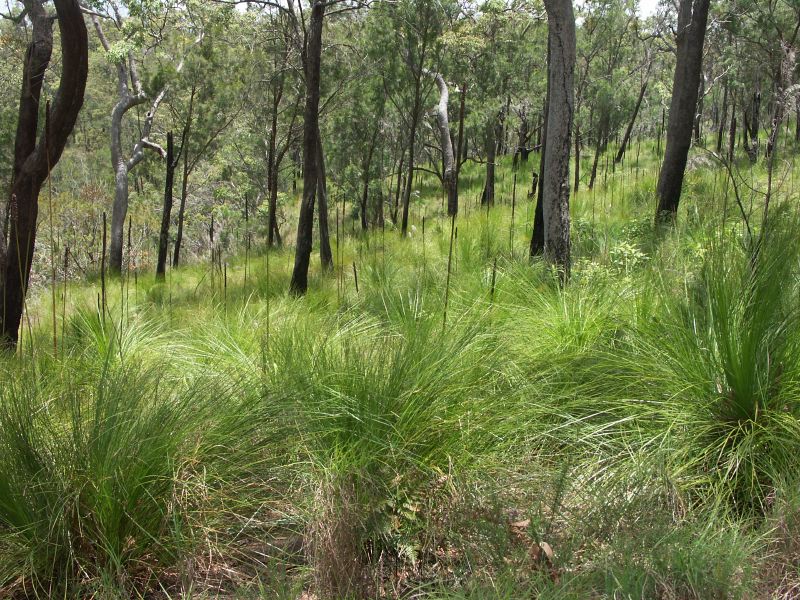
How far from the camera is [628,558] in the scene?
2004mm

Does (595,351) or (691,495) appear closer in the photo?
(691,495)

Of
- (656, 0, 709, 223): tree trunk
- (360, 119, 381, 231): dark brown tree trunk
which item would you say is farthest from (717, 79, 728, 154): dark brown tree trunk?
(360, 119, 381, 231): dark brown tree trunk

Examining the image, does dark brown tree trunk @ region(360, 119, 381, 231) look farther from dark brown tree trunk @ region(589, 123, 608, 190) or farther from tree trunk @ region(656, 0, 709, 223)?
tree trunk @ region(656, 0, 709, 223)

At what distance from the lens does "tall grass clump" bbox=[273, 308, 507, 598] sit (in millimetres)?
2434

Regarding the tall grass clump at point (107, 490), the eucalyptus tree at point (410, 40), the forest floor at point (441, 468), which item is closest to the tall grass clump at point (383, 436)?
the forest floor at point (441, 468)

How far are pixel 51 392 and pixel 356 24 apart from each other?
16.2 metres

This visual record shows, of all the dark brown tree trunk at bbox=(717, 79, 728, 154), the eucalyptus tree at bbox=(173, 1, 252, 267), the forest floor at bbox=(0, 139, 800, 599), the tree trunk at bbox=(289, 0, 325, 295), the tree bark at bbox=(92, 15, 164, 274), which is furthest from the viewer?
the tree bark at bbox=(92, 15, 164, 274)

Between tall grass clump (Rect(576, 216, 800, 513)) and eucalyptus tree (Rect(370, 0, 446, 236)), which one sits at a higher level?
eucalyptus tree (Rect(370, 0, 446, 236))

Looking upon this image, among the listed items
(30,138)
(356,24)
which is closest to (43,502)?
(30,138)

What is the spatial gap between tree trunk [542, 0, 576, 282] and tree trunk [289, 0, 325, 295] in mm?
3710

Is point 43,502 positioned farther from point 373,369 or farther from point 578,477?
point 578,477

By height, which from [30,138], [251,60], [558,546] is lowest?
[558,546]

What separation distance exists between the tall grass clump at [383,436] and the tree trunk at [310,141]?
5.25 metres

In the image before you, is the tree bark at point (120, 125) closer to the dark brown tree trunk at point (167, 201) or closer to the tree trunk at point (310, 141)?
the dark brown tree trunk at point (167, 201)
